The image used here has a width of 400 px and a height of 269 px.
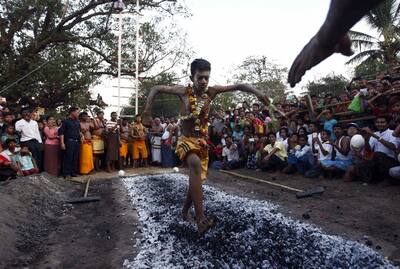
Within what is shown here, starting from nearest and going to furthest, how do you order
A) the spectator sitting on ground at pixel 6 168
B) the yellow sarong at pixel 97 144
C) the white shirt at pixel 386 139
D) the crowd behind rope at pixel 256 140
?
the white shirt at pixel 386 139
the crowd behind rope at pixel 256 140
the spectator sitting on ground at pixel 6 168
the yellow sarong at pixel 97 144

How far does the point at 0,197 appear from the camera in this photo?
7625 mm

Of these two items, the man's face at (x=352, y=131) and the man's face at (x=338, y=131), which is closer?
the man's face at (x=352, y=131)

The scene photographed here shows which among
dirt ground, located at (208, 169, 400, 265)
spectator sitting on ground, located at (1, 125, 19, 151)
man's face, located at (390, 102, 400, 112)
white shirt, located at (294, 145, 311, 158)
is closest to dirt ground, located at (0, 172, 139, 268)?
spectator sitting on ground, located at (1, 125, 19, 151)

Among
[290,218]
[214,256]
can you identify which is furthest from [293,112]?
[214,256]

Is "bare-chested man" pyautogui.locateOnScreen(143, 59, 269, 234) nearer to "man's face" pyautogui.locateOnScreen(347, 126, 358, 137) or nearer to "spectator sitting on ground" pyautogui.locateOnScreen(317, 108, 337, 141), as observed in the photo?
"man's face" pyautogui.locateOnScreen(347, 126, 358, 137)

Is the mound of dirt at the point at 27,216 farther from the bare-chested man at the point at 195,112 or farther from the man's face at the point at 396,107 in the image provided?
the man's face at the point at 396,107

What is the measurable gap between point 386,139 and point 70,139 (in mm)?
9073

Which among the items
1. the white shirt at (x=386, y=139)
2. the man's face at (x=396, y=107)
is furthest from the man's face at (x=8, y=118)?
the man's face at (x=396, y=107)

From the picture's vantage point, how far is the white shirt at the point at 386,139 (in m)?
8.52

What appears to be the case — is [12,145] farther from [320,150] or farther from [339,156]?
[339,156]

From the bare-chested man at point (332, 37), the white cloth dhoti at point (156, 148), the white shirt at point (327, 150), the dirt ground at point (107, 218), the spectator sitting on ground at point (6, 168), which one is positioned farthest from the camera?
the white cloth dhoti at point (156, 148)

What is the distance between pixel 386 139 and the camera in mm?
8711

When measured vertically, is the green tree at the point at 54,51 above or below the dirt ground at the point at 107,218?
above

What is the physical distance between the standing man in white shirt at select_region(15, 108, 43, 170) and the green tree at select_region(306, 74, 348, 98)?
2495 cm
